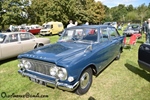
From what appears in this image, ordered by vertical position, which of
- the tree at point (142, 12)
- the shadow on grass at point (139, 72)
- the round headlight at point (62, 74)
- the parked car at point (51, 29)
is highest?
the tree at point (142, 12)

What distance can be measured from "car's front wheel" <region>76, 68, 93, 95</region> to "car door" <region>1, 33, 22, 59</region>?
4633 mm

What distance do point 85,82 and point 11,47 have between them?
4747mm

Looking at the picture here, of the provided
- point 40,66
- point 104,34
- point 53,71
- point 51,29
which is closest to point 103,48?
point 104,34

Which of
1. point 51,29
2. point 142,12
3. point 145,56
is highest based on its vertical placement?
point 142,12

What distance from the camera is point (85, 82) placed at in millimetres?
4020

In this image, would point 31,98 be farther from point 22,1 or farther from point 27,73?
point 22,1

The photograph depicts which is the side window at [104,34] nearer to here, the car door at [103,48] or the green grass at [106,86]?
the car door at [103,48]

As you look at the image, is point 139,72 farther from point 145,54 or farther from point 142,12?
point 142,12

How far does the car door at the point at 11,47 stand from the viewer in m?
6.82

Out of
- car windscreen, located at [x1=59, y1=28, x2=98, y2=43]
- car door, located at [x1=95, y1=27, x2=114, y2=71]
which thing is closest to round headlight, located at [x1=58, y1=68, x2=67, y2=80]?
car door, located at [x1=95, y1=27, x2=114, y2=71]

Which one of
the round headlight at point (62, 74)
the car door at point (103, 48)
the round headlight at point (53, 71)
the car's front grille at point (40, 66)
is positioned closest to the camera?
the round headlight at point (62, 74)

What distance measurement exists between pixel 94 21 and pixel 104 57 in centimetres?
4522

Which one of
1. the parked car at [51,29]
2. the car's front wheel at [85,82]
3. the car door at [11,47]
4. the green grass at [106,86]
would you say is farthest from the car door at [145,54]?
the parked car at [51,29]

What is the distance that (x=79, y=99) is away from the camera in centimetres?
378
